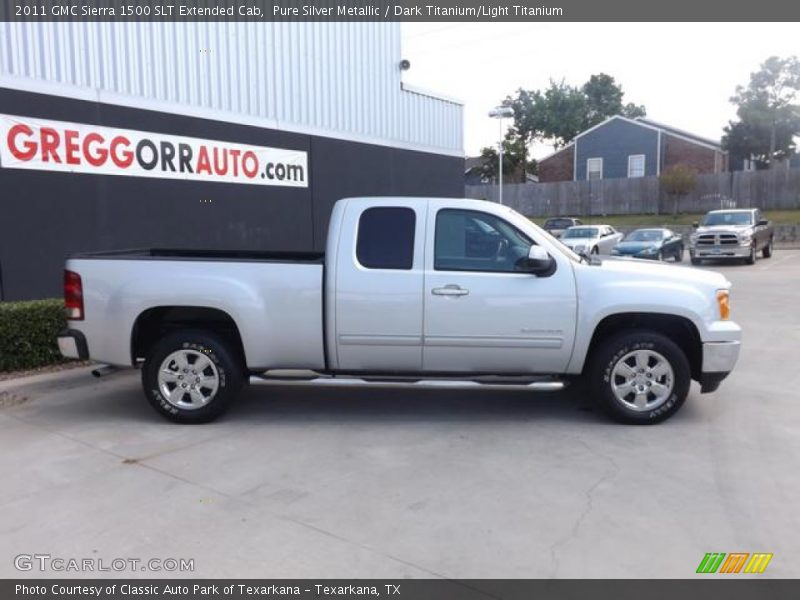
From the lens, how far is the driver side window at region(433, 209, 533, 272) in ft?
19.2

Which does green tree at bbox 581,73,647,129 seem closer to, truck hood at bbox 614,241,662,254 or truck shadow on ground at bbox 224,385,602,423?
truck hood at bbox 614,241,662,254

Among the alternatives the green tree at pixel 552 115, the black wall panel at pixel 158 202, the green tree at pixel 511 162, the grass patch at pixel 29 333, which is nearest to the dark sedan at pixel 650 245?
the black wall panel at pixel 158 202

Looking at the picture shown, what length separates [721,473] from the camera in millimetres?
4773

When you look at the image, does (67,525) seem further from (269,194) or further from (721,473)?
(269,194)

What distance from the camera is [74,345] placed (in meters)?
5.95

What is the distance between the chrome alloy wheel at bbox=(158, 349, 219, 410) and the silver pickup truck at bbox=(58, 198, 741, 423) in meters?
0.01

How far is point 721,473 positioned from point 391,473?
2.32 metres

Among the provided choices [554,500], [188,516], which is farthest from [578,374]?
[188,516]

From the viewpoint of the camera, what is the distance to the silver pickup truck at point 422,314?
5750mm

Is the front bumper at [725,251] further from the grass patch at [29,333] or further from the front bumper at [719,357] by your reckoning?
the grass patch at [29,333]

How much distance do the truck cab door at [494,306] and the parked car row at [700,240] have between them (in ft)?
53.8

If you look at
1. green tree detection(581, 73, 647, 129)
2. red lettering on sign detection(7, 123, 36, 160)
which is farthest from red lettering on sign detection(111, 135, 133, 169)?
green tree detection(581, 73, 647, 129)

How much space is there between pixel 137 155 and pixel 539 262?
273 inches

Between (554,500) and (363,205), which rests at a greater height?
(363,205)
